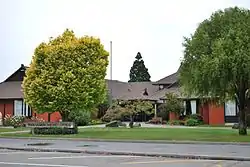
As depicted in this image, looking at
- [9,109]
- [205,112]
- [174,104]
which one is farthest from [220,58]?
[9,109]

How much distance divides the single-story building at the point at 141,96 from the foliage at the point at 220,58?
10.1 m

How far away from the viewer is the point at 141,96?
6500cm

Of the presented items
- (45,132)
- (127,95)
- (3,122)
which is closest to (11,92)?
(3,122)

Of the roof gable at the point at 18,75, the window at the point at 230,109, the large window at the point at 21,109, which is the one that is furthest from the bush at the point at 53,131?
the roof gable at the point at 18,75

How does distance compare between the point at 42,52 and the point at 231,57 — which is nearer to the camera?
the point at 231,57

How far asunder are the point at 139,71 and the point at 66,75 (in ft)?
212

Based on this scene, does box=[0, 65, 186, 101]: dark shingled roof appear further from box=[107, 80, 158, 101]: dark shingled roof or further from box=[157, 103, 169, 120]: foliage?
box=[157, 103, 169, 120]: foliage

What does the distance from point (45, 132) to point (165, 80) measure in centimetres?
3560

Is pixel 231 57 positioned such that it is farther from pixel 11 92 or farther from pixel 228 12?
pixel 11 92

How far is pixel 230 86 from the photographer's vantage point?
29203 mm

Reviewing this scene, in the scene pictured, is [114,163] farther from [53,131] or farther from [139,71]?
[139,71]

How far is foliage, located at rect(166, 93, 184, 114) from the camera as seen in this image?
51834 millimetres

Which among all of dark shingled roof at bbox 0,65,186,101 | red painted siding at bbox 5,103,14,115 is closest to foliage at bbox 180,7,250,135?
dark shingled roof at bbox 0,65,186,101

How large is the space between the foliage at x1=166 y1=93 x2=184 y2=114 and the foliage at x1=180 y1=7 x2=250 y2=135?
20.4m
